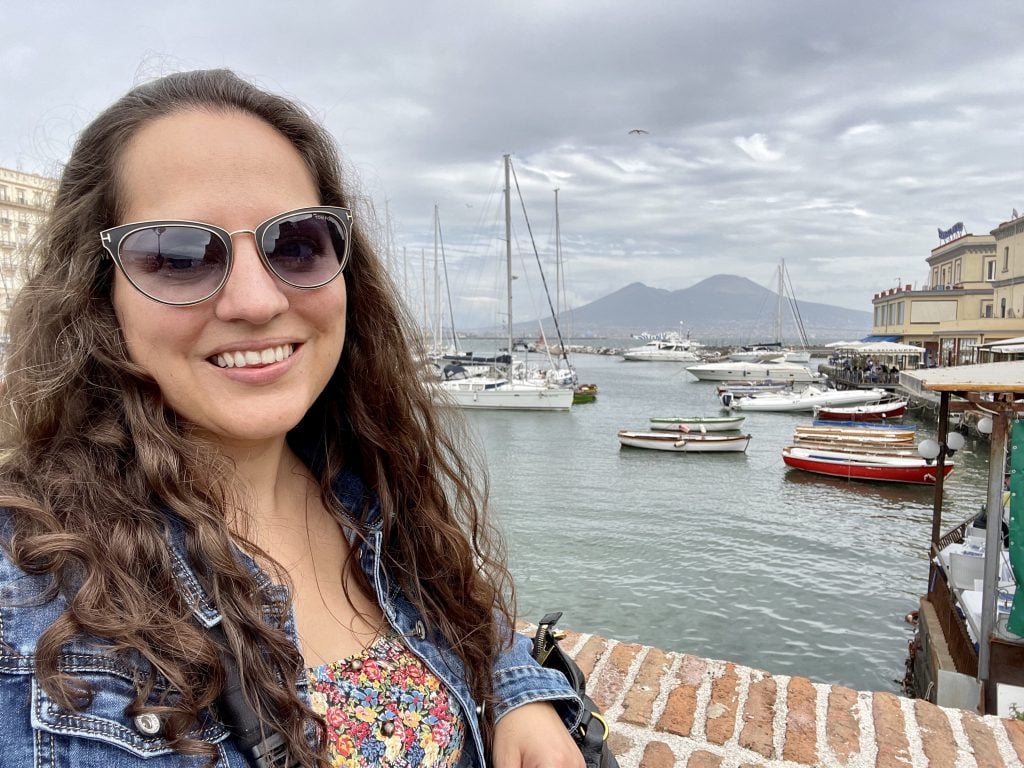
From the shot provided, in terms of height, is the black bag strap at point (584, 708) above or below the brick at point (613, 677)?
above

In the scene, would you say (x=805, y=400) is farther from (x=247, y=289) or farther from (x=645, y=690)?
(x=247, y=289)

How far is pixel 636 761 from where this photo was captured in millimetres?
2369

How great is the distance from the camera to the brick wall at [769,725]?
238cm

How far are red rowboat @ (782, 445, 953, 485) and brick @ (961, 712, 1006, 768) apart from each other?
18489 mm

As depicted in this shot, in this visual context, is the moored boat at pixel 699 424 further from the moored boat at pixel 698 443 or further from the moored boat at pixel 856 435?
the moored boat at pixel 856 435

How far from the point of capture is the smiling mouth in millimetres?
1104

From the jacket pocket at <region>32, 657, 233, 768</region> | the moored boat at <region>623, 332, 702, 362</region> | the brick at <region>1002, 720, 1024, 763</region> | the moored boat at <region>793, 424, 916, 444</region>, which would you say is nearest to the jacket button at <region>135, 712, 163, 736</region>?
the jacket pocket at <region>32, 657, 233, 768</region>

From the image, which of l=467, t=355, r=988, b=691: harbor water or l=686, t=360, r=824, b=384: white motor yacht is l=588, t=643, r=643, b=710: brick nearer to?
l=467, t=355, r=988, b=691: harbor water

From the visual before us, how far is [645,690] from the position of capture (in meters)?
2.74

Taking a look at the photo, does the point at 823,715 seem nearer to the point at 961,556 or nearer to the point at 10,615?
the point at 10,615

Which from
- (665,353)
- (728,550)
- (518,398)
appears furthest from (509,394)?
(665,353)

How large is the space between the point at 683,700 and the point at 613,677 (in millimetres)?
306

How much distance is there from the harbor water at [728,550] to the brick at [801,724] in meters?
4.07

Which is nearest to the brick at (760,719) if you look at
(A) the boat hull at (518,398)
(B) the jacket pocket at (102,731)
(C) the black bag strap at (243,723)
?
(C) the black bag strap at (243,723)
